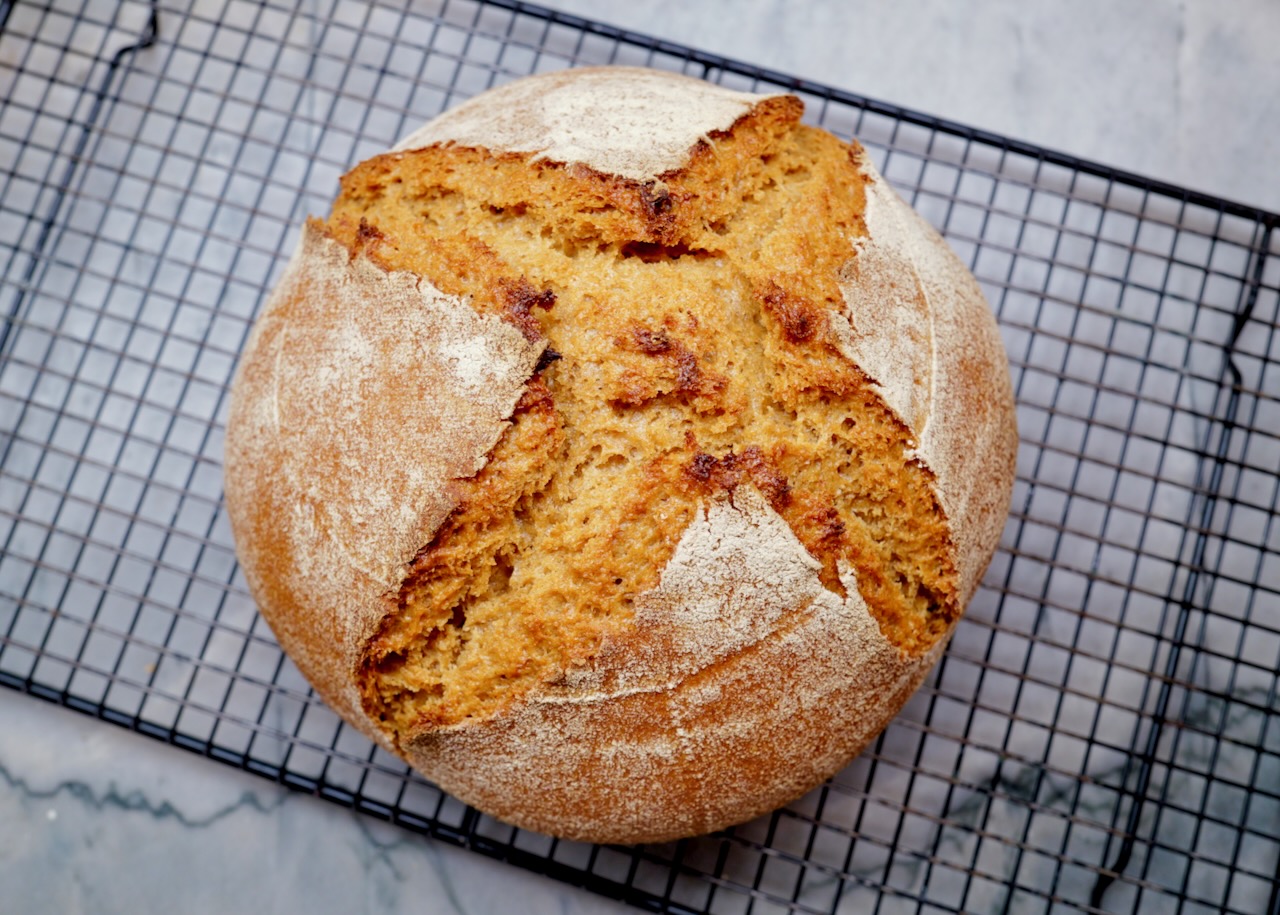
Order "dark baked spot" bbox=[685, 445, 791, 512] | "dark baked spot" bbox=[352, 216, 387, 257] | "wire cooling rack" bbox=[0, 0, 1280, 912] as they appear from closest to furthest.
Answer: "dark baked spot" bbox=[685, 445, 791, 512] < "dark baked spot" bbox=[352, 216, 387, 257] < "wire cooling rack" bbox=[0, 0, 1280, 912]

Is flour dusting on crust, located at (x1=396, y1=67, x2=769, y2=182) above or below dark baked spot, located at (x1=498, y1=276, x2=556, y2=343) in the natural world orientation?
above

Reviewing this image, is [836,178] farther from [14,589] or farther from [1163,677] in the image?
[14,589]

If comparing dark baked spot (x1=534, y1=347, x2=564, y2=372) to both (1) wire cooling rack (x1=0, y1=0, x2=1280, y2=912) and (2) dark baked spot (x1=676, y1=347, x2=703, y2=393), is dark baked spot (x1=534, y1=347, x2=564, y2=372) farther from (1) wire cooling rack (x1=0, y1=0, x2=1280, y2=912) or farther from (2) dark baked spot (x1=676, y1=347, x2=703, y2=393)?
(1) wire cooling rack (x1=0, y1=0, x2=1280, y2=912)

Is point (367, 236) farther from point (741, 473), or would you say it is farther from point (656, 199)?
point (741, 473)

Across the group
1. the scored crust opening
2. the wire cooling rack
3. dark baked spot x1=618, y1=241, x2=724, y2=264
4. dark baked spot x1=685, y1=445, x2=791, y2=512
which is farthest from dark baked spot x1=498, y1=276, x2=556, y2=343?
the wire cooling rack

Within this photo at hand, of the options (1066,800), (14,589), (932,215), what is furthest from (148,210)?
(1066,800)

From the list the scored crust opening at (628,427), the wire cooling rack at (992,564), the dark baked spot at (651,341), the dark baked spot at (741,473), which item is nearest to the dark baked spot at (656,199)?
the scored crust opening at (628,427)
